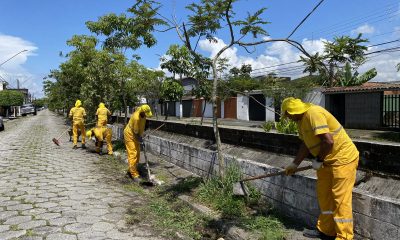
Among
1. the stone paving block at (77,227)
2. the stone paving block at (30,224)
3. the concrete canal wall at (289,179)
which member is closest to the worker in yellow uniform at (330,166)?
the concrete canal wall at (289,179)

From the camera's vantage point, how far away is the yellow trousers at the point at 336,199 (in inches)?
150

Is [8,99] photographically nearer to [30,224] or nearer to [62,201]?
[62,201]

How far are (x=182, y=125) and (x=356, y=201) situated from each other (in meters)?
6.73

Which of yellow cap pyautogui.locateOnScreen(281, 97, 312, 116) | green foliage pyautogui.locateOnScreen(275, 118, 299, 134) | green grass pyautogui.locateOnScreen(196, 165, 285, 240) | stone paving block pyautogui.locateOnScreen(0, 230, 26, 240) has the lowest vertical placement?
stone paving block pyautogui.locateOnScreen(0, 230, 26, 240)

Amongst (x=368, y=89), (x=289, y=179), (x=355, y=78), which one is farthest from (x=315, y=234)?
(x=355, y=78)

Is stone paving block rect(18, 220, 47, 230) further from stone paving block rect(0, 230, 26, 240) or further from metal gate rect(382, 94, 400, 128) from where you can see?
metal gate rect(382, 94, 400, 128)

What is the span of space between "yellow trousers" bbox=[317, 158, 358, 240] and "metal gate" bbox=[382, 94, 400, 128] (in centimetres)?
1767

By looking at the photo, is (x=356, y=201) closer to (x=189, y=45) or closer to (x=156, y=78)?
(x=189, y=45)

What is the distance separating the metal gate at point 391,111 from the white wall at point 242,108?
13.4 meters

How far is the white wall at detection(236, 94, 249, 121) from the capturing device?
108 feet

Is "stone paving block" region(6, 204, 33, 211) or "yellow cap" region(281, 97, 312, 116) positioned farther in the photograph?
"stone paving block" region(6, 204, 33, 211)

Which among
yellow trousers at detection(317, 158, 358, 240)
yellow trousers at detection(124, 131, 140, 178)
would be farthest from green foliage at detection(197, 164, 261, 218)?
yellow trousers at detection(124, 131, 140, 178)

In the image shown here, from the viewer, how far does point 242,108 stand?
110 feet

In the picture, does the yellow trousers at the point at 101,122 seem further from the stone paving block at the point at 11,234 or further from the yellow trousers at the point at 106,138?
the stone paving block at the point at 11,234
